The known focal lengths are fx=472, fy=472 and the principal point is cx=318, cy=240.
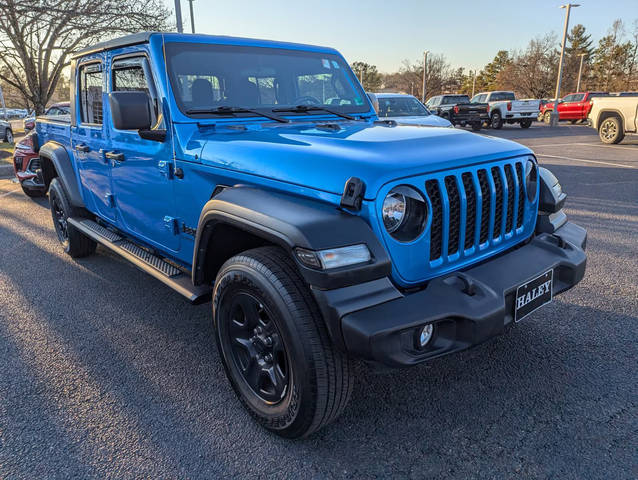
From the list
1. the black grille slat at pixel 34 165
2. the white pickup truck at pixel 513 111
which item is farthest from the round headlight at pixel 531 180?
the white pickup truck at pixel 513 111

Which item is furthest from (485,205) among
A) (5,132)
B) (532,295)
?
(5,132)

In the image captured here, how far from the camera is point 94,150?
396 centimetres

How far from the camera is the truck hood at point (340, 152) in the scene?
81.7 inches

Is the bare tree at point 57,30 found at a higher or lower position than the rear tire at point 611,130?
higher

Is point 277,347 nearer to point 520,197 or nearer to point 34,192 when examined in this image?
point 520,197

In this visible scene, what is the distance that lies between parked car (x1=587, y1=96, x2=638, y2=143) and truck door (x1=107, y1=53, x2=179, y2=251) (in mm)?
14071

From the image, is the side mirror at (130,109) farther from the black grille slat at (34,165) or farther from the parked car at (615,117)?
the parked car at (615,117)

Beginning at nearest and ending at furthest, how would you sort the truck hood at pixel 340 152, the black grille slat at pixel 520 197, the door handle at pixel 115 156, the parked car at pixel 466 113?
the truck hood at pixel 340 152 → the black grille slat at pixel 520 197 → the door handle at pixel 115 156 → the parked car at pixel 466 113

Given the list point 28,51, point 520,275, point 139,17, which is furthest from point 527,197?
point 28,51

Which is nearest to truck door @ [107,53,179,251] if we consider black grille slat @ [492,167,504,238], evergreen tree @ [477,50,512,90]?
black grille slat @ [492,167,504,238]

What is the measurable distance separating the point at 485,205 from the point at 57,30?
64.6 ft

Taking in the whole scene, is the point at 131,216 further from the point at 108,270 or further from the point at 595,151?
the point at 595,151

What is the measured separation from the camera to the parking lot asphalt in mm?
2158

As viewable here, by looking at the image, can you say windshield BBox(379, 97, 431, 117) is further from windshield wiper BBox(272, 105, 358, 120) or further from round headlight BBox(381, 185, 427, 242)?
round headlight BBox(381, 185, 427, 242)
